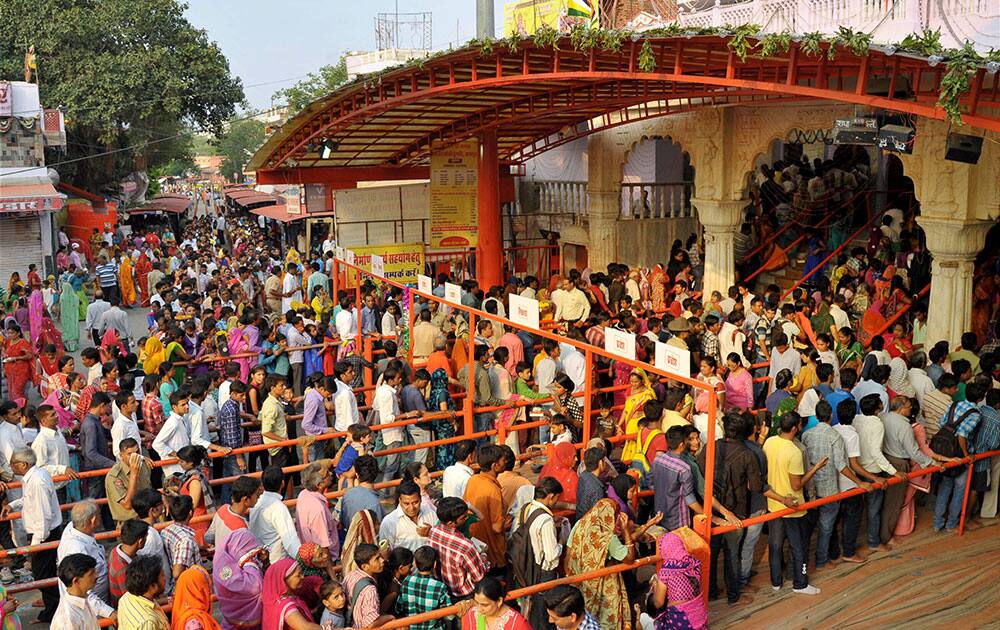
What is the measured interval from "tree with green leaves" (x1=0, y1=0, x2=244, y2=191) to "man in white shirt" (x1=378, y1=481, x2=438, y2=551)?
99.3 ft

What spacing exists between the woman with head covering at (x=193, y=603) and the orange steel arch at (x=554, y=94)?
704 cm

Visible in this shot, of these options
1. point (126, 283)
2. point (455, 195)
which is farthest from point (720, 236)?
point (126, 283)

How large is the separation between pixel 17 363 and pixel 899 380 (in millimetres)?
11009

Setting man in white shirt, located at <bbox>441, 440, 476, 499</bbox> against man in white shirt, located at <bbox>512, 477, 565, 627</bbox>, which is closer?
man in white shirt, located at <bbox>512, 477, 565, 627</bbox>

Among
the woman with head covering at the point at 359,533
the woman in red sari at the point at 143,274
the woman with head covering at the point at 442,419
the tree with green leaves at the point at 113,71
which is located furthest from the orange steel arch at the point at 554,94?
Result: the tree with green leaves at the point at 113,71

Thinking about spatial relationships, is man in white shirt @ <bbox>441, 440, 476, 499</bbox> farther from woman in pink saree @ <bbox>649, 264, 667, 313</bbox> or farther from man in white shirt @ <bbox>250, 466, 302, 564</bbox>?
woman in pink saree @ <bbox>649, 264, 667, 313</bbox>

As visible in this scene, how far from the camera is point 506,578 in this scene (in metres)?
6.91

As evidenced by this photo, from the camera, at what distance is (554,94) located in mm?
16203

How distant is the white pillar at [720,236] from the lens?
1498cm

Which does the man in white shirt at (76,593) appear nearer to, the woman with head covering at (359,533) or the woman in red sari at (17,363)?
the woman with head covering at (359,533)

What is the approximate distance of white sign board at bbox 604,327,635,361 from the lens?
7.68 m

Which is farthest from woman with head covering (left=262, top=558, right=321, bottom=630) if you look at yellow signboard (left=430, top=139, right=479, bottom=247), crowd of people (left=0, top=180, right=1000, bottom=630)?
yellow signboard (left=430, top=139, right=479, bottom=247)

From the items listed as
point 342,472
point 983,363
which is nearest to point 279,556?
point 342,472

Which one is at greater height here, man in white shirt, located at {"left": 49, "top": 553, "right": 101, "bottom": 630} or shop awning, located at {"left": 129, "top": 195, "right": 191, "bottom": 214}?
shop awning, located at {"left": 129, "top": 195, "right": 191, "bottom": 214}
